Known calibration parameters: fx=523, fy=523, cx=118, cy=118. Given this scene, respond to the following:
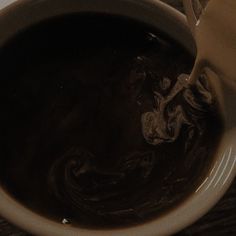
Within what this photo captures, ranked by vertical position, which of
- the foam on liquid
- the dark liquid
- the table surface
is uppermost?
the foam on liquid

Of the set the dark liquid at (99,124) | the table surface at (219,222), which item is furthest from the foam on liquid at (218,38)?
the table surface at (219,222)

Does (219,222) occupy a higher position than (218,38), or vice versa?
(218,38)

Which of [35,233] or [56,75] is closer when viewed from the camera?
[35,233]

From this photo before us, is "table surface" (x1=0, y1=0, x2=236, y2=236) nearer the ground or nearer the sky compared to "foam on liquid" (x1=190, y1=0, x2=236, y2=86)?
nearer the ground

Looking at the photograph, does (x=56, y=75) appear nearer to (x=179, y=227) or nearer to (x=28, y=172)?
(x=28, y=172)

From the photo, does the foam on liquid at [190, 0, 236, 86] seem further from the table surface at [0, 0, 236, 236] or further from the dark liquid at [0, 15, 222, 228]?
the table surface at [0, 0, 236, 236]

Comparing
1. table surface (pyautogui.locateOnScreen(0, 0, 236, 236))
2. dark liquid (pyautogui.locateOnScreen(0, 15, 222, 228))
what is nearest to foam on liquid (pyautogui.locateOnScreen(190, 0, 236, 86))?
dark liquid (pyautogui.locateOnScreen(0, 15, 222, 228))

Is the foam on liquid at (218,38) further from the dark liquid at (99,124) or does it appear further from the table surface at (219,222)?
the table surface at (219,222)

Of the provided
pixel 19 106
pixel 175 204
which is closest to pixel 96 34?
pixel 19 106
